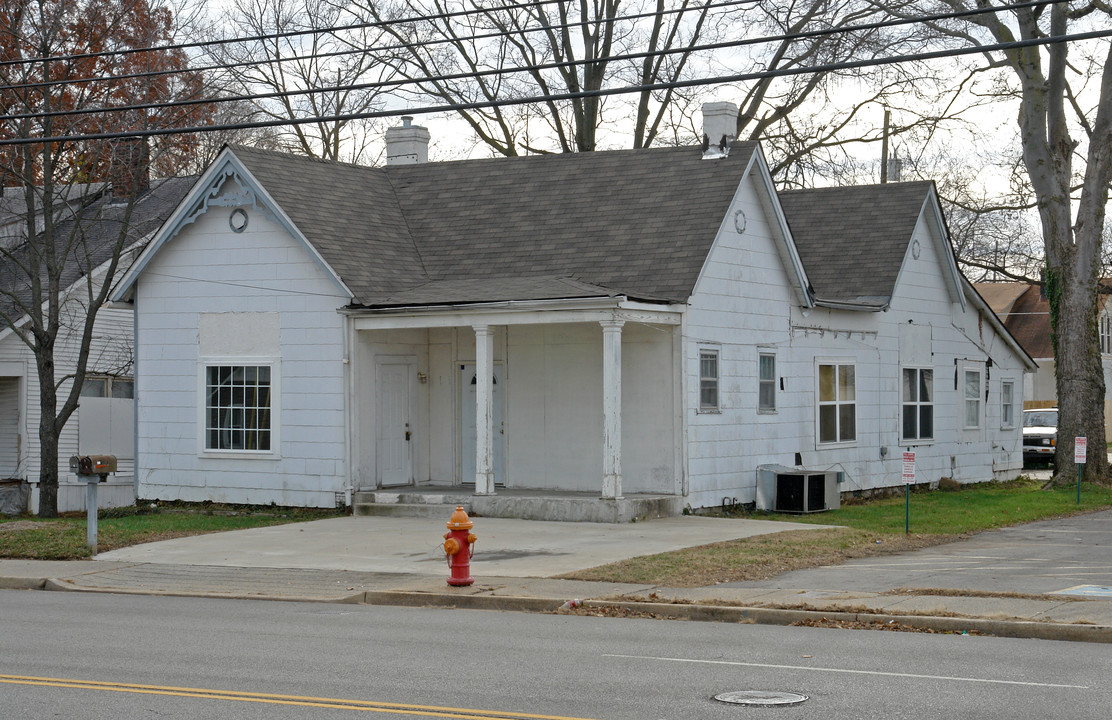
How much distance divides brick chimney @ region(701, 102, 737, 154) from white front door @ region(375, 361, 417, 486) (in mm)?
6483

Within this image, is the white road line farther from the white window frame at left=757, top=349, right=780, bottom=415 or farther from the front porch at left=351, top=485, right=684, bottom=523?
the white window frame at left=757, top=349, right=780, bottom=415

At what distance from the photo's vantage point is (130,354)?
98.0ft

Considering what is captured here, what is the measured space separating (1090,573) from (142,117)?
1882 centimetres

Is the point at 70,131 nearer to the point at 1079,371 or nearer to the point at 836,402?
the point at 836,402

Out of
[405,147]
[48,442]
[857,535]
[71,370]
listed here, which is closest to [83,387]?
[71,370]

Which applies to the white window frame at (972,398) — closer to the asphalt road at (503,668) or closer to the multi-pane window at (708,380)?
the multi-pane window at (708,380)

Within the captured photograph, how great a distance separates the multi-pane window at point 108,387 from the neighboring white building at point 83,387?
0.8 inches

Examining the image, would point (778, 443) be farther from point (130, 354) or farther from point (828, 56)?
point (130, 354)

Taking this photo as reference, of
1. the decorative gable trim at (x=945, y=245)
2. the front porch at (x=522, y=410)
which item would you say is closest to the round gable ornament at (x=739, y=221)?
the front porch at (x=522, y=410)

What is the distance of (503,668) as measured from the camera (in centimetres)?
975

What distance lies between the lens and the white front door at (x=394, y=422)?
75.9ft

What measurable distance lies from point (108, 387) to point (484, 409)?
1222 centimetres

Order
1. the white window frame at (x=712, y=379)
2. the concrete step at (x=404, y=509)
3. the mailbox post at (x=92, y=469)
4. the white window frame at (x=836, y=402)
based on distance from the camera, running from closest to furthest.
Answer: the mailbox post at (x=92, y=469), the concrete step at (x=404, y=509), the white window frame at (x=712, y=379), the white window frame at (x=836, y=402)

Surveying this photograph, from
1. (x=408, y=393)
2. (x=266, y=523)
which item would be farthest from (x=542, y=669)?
(x=408, y=393)
